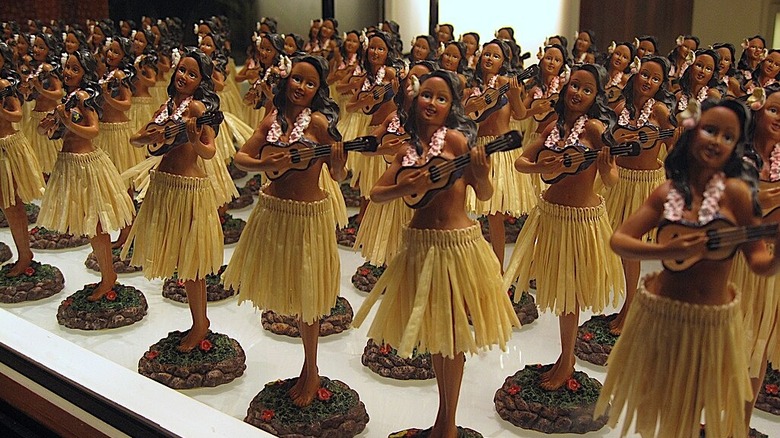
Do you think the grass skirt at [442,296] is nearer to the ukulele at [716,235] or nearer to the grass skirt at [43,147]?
the ukulele at [716,235]

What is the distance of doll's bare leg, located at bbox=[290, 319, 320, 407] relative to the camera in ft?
9.21

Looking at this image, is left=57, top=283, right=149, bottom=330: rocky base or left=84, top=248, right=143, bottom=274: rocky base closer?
left=57, top=283, right=149, bottom=330: rocky base

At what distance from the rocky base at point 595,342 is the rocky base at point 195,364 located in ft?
4.47

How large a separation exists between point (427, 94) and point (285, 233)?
70 centimetres

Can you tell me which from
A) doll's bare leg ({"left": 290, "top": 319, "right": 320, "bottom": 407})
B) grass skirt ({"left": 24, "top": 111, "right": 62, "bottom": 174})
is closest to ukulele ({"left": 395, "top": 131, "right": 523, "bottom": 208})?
doll's bare leg ({"left": 290, "top": 319, "right": 320, "bottom": 407})

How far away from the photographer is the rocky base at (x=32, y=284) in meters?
3.89

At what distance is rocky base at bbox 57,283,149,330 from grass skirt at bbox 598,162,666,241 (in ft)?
7.03

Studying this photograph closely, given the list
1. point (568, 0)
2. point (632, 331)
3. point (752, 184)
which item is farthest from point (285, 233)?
point (568, 0)

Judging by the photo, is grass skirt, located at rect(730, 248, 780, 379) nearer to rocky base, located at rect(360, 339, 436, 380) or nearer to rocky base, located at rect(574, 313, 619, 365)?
rocky base, located at rect(574, 313, 619, 365)

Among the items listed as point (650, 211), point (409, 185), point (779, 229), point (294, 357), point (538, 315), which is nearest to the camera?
point (779, 229)

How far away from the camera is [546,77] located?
3.91m

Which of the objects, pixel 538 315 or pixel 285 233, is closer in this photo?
pixel 285 233

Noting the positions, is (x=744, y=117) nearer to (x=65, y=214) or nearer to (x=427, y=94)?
(x=427, y=94)

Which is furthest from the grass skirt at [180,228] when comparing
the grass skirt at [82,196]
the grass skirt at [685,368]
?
the grass skirt at [685,368]
